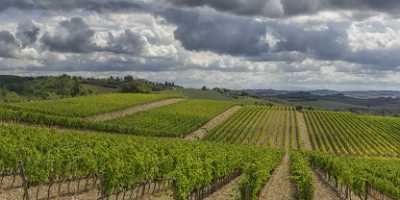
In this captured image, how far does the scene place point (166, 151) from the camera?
4609 cm

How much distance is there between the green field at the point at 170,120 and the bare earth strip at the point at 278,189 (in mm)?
46936

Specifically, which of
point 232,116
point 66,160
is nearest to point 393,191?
point 66,160

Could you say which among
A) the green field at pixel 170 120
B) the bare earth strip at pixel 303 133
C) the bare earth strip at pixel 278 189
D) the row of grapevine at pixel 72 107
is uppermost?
the row of grapevine at pixel 72 107

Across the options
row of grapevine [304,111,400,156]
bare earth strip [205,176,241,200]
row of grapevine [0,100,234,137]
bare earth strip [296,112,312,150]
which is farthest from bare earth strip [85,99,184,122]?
bare earth strip [205,176,241,200]

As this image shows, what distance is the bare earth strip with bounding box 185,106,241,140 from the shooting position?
101 metres

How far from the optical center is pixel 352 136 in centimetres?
11050

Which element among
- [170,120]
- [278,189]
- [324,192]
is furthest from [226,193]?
[170,120]

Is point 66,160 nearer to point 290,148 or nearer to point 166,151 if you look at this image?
point 166,151

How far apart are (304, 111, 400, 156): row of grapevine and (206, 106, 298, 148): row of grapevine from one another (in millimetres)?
5336

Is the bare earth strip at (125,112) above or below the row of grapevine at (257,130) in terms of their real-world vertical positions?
above

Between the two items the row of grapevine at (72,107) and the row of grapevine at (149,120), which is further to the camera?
the row of grapevine at (72,107)

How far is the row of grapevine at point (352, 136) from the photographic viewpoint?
97500 millimetres

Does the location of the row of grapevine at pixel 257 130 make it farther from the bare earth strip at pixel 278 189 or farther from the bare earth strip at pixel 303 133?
the bare earth strip at pixel 278 189

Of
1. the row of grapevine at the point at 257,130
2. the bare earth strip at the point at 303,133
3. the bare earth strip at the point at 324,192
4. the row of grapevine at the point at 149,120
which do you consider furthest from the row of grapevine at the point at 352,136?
the bare earth strip at the point at 324,192
